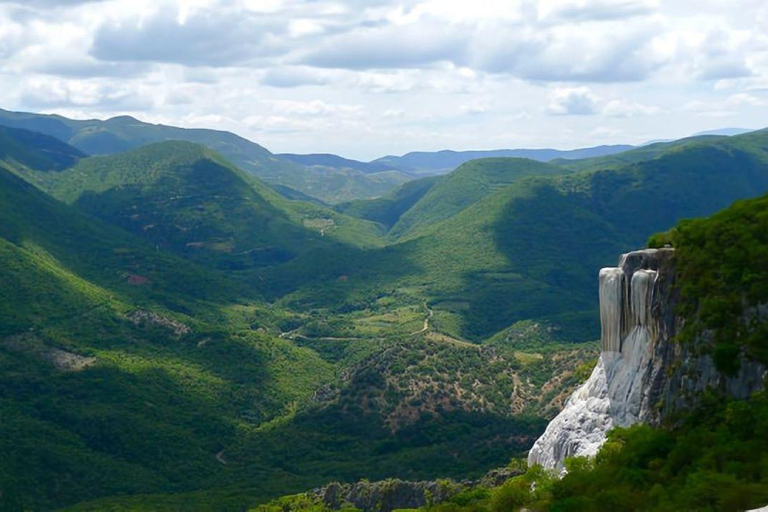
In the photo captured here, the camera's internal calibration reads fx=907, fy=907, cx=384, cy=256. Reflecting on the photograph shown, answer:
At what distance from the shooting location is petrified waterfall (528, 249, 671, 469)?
51938 millimetres

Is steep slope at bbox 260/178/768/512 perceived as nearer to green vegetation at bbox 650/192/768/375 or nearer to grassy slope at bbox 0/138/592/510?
green vegetation at bbox 650/192/768/375

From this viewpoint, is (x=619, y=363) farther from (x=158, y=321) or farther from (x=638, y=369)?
(x=158, y=321)

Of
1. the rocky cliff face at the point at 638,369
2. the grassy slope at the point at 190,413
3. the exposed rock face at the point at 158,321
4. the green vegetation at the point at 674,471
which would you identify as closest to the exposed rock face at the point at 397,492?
the rocky cliff face at the point at 638,369

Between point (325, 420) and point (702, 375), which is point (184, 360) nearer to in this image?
point (325, 420)

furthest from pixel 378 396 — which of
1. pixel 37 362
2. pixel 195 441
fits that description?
pixel 37 362

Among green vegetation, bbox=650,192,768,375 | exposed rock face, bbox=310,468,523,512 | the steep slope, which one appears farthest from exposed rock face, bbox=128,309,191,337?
green vegetation, bbox=650,192,768,375

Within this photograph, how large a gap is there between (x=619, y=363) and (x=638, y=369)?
195cm

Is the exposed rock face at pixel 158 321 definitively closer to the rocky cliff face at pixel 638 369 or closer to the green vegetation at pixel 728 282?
the rocky cliff face at pixel 638 369

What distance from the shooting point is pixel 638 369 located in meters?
52.2

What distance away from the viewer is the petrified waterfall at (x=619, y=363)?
5194 cm

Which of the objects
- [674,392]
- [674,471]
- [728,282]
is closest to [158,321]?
[674,392]

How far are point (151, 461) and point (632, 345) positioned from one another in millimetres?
98006

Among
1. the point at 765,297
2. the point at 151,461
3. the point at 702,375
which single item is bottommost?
the point at 151,461

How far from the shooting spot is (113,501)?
11181 centimetres
